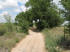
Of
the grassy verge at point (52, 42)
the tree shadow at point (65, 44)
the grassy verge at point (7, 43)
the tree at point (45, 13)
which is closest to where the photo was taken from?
the grassy verge at point (7, 43)

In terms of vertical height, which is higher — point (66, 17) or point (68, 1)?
point (68, 1)

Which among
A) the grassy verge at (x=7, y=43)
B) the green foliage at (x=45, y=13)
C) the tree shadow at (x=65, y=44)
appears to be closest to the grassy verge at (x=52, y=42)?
the tree shadow at (x=65, y=44)

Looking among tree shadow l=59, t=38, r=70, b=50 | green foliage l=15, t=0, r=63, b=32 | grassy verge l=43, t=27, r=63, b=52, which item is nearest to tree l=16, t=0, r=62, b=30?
green foliage l=15, t=0, r=63, b=32

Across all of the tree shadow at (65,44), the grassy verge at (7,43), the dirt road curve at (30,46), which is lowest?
the dirt road curve at (30,46)

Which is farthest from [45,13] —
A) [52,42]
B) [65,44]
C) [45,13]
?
[65,44]

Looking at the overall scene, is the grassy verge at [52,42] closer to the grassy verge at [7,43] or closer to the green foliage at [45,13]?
the grassy verge at [7,43]

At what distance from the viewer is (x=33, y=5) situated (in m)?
47.5

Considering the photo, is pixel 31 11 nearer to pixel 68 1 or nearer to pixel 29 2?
pixel 29 2

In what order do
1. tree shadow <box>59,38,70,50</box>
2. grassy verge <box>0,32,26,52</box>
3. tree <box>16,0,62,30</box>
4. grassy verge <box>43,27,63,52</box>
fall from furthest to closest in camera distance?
1. tree <box>16,0,62,30</box>
2. tree shadow <box>59,38,70,50</box>
3. grassy verge <box>43,27,63,52</box>
4. grassy verge <box>0,32,26,52</box>

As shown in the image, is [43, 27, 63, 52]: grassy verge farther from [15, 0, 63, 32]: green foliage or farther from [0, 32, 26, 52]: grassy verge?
[15, 0, 63, 32]: green foliage

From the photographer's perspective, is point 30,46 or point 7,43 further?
point 30,46

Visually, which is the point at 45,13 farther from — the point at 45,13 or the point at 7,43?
the point at 7,43

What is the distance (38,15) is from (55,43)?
30.4 m

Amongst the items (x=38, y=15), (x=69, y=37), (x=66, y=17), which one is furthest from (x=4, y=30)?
(x=38, y=15)
